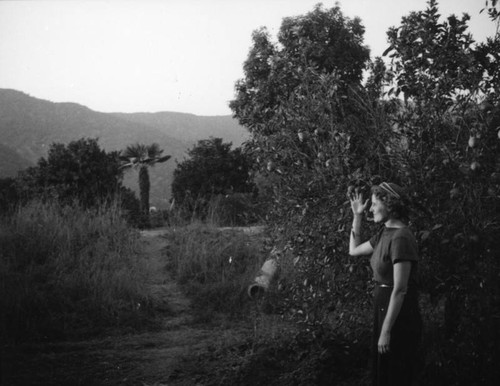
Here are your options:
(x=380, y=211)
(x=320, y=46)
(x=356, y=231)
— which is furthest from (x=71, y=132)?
(x=380, y=211)

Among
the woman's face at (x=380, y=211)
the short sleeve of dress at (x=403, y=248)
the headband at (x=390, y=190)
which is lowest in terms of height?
the short sleeve of dress at (x=403, y=248)

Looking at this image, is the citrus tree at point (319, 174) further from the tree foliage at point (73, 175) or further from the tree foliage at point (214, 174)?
the tree foliage at point (214, 174)

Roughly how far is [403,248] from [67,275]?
6.04m

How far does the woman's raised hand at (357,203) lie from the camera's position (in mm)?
3352

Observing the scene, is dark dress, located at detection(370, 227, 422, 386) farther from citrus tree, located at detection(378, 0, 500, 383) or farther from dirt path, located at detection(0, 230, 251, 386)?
dirt path, located at detection(0, 230, 251, 386)

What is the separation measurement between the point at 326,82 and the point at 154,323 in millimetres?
4307

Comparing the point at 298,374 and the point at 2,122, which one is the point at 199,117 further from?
the point at 298,374

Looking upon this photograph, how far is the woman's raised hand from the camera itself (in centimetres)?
335

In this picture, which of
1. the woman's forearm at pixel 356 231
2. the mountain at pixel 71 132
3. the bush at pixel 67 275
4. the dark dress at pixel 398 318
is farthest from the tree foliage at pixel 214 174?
the mountain at pixel 71 132

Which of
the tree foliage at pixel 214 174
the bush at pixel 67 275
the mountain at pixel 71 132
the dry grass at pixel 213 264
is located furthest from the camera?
the mountain at pixel 71 132

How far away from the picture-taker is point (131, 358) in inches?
203

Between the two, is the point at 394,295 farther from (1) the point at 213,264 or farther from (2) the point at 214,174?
(2) the point at 214,174

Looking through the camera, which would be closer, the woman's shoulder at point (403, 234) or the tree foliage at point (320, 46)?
the woman's shoulder at point (403, 234)

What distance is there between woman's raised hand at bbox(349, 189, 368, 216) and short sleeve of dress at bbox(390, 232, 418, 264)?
0.58 metres
